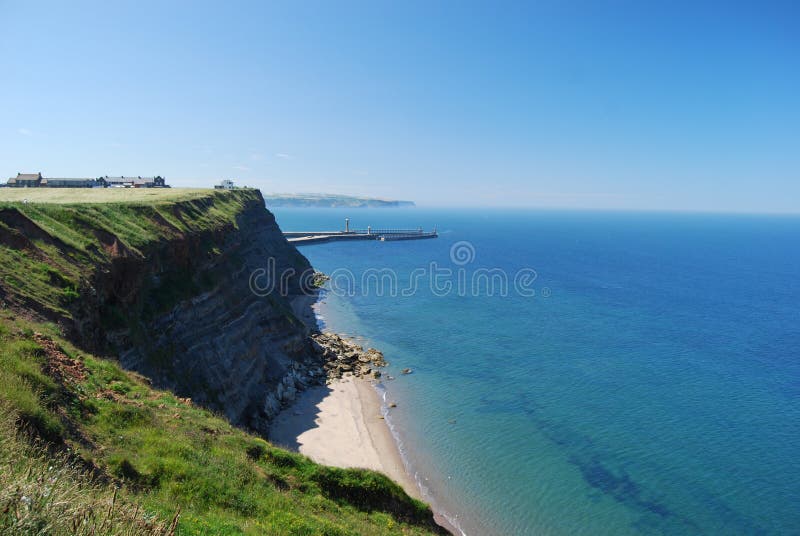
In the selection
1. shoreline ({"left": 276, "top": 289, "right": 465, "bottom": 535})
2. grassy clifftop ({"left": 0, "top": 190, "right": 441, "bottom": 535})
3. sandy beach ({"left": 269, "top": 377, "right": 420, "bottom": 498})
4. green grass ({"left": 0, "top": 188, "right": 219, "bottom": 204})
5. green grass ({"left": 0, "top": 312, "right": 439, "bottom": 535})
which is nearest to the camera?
grassy clifftop ({"left": 0, "top": 190, "right": 441, "bottom": 535})

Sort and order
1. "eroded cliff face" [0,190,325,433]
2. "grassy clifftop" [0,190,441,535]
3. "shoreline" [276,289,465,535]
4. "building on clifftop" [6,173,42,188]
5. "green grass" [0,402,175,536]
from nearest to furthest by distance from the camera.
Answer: "green grass" [0,402,175,536] → "grassy clifftop" [0,190,441,535] → "eroded cliff face" [0,190,325,433] → "shoreline" [276,289,465,535] → "building on clifftop" [6,173,42,188]

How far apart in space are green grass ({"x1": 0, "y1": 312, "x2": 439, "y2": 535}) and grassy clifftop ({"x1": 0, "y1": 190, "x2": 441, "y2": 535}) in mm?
53

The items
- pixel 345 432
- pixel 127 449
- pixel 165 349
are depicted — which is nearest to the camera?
pixel 127 449

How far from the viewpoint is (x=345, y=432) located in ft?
124

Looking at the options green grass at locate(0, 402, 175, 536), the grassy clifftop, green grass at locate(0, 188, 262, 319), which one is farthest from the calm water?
green grass at locate(0, 188, 262, 319)

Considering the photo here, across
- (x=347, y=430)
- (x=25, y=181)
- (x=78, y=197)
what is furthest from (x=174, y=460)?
(x=25, y=181)

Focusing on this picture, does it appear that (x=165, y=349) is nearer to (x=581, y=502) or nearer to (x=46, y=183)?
(x=581, y=502)

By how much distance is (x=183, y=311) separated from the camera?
34094mm

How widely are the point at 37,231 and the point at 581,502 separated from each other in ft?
125

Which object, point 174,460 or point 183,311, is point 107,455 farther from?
point 183,311

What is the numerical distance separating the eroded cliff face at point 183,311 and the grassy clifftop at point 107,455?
12.4 inches

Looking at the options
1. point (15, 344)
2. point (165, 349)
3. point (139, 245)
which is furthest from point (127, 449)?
point (139, 245)

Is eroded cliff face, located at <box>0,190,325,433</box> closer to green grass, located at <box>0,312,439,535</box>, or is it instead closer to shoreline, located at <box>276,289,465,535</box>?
shoreline, located at <box>276,289,465,535</box>

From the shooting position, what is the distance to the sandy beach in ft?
111
